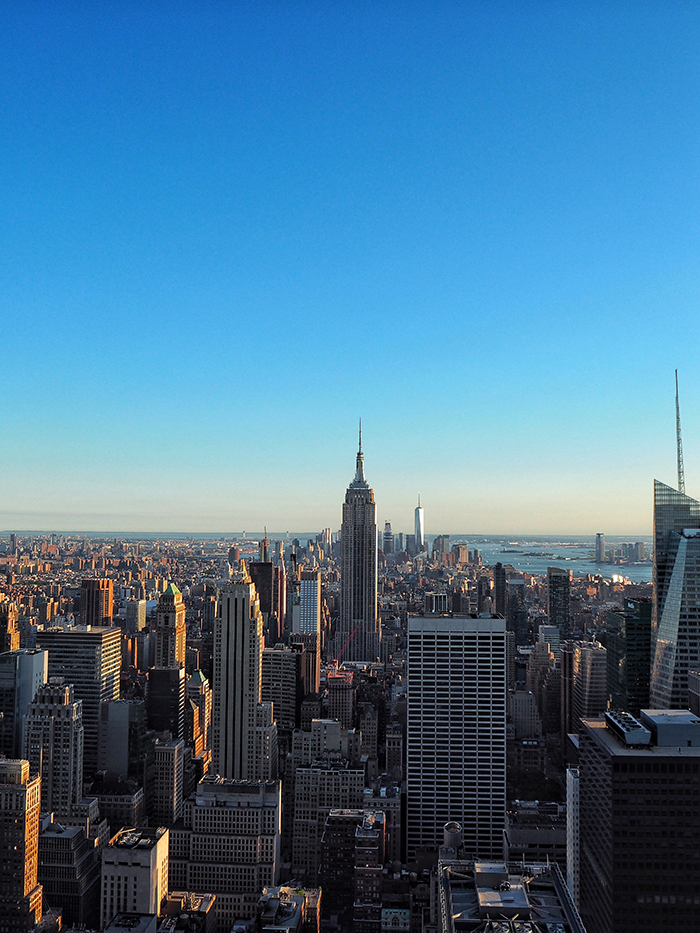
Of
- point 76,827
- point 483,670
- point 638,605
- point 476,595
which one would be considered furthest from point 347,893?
point 476,595

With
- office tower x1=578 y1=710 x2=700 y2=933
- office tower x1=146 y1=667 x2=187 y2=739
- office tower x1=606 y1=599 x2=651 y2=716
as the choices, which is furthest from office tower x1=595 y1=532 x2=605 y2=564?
office tower x1=578 y1=710 x2=700 y2=933

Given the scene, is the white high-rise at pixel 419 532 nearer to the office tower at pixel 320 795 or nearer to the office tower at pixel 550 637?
the office tower at pixel 550 637

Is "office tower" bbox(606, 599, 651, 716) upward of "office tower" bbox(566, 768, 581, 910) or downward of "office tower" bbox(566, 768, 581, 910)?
upward

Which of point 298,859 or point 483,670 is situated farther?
point 483,670

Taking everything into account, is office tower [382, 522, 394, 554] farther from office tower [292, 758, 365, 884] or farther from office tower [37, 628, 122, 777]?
office tower [292, 758, 365, 884]

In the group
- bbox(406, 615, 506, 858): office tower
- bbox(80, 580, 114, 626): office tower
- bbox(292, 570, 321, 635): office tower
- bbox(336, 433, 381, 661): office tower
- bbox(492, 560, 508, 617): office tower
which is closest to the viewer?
bbox(406, 615, 506, 858): office tower

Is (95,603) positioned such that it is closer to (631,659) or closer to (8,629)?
(8,629)

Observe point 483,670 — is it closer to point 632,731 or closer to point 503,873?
point 632,731
